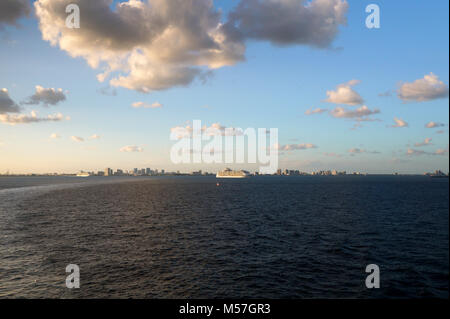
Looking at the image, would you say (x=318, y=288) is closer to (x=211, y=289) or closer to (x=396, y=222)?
(x=211, y=289)

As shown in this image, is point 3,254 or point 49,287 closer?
point 49,287

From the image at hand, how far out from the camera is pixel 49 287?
27594 millimetres

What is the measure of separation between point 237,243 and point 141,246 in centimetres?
1577

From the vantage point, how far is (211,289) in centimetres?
2750

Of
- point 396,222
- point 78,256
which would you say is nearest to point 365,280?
point 78,256

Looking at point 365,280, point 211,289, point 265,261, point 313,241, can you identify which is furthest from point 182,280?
point 313,241

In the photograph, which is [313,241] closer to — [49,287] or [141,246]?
[141,246]
